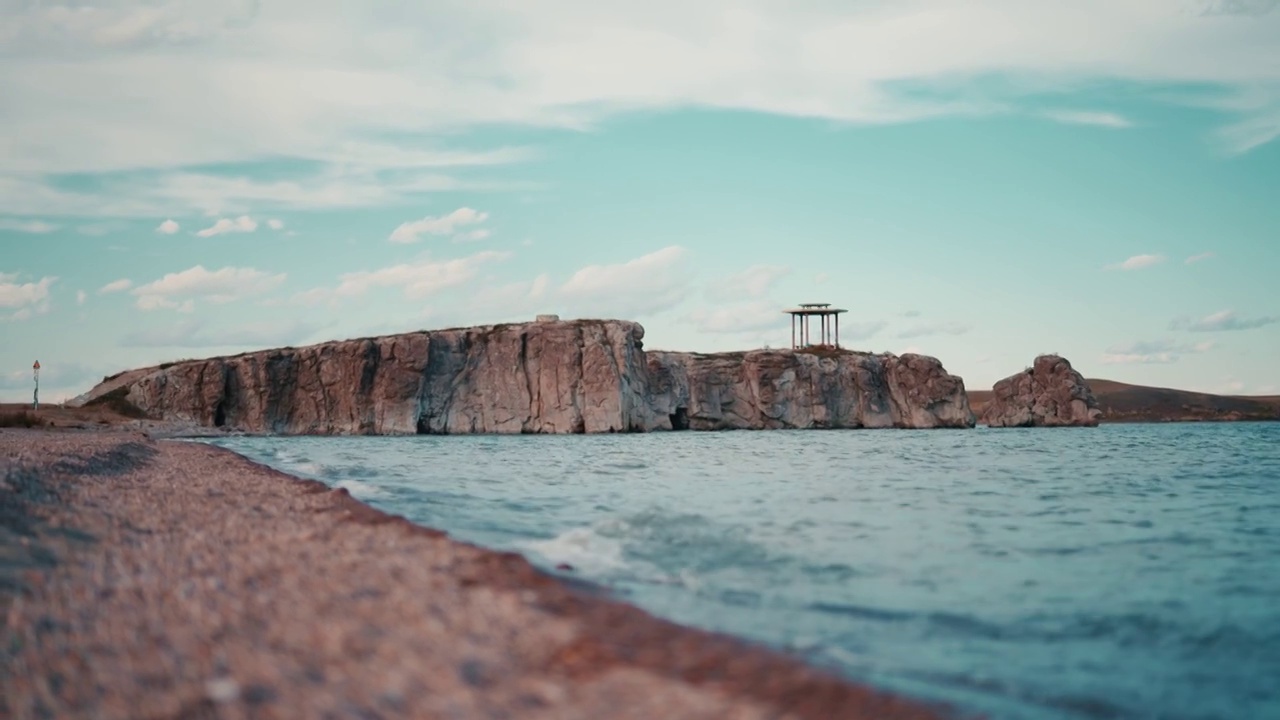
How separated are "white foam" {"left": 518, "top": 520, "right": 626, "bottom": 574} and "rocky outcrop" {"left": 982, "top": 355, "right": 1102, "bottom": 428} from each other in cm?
11714

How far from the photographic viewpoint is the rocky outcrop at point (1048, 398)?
115062 millimetres

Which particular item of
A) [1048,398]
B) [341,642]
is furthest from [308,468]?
[1048,398]

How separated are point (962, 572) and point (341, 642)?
22.7ft

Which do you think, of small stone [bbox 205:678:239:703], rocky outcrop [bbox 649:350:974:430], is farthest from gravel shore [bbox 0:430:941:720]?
rocky outcrop [bbox 649:350:974:430]

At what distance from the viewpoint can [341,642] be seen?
5371 millimetres

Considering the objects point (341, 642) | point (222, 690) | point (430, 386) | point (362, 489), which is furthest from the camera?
point (430, 386)

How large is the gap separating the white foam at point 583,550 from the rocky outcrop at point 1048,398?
11714 cm

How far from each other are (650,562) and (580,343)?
87.5m

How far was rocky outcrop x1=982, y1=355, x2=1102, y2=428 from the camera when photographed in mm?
115062

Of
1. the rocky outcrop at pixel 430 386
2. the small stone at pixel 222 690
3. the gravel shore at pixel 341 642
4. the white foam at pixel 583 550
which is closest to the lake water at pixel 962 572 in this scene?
the white foam at pixel 583 550

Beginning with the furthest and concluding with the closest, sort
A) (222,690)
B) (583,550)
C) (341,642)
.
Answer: (583,550)
(341,642)
(222,690)

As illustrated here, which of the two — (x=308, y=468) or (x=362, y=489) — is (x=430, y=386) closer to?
(x=308, y=468)

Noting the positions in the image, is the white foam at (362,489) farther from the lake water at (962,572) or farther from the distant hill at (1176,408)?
the distant hill at (1176,408)

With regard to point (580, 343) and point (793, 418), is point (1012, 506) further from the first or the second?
point (793, 418)
